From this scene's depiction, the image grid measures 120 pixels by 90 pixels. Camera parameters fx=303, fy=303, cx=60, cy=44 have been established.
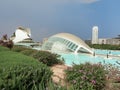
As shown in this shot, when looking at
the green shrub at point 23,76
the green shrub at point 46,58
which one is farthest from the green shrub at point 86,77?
the green shrub at point 46,58

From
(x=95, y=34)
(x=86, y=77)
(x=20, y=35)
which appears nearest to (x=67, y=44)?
(x=86, y=77)

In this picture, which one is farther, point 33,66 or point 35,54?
point 35,54

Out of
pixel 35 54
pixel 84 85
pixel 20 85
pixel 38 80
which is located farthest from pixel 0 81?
pixel 35 54

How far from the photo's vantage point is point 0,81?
16.4 feet

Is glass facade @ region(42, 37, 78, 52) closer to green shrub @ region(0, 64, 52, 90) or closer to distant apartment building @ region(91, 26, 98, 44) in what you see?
green shrub @ region(0, 64, 52, 90)

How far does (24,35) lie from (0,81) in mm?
50158

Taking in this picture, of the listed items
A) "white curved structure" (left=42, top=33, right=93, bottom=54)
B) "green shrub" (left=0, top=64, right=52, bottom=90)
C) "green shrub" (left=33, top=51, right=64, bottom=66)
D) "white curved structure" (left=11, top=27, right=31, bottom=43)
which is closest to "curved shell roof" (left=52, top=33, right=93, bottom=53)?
"white curved structure" (left=42, top=33, right=93, bottom=54)

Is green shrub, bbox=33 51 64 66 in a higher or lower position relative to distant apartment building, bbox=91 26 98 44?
lower

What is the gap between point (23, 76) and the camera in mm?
5422

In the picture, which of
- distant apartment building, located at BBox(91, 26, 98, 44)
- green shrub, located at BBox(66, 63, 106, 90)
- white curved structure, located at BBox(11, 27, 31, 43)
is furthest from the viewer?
white curved structure, located at BBox(11, 27, 31, 43)

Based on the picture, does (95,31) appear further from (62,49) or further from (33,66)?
(33,66)

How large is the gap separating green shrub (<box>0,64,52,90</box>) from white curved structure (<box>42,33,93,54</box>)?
1965 cm

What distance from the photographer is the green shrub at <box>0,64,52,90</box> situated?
5145mm

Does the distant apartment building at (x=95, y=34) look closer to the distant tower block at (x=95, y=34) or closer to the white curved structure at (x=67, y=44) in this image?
the distant tower block at (x=95, y=34)
